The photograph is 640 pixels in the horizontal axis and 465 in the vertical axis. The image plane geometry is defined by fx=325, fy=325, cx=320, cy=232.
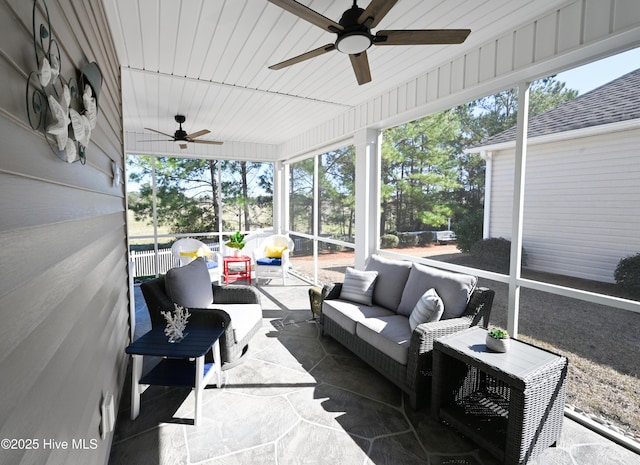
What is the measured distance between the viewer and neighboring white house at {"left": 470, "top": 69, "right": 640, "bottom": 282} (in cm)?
211

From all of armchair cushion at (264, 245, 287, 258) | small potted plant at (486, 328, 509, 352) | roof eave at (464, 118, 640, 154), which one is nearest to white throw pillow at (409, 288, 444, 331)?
small potted plant at (486, 328, 509, 352)

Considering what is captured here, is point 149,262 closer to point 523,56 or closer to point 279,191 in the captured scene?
point 279,191

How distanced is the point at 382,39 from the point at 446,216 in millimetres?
1990

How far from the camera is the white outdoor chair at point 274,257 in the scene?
594 centimetres

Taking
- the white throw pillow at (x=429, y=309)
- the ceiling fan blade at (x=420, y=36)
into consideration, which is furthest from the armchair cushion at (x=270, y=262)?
the ceiling fan blade at (x=420, y=36)

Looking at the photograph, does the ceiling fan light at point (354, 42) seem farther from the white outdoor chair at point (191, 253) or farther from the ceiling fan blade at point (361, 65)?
the white outdoor chair at point (191, 253)

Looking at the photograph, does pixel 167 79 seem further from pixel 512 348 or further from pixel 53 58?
pixel 512 348

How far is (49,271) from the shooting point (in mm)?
1012

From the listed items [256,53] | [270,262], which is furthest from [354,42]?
[270,262]

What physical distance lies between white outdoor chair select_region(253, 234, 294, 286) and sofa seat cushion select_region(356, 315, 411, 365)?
3146 millimetres

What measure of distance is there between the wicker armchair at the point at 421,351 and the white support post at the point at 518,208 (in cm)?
22

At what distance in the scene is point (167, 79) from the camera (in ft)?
11.4

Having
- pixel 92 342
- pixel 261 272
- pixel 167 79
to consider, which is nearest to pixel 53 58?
pixel 92 342

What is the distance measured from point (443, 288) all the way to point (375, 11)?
214 cm
